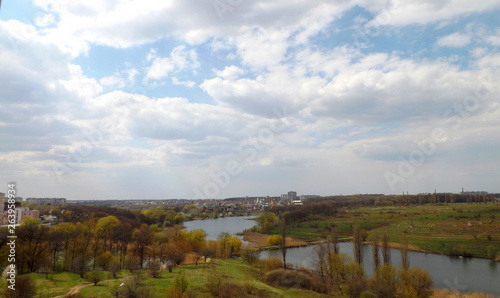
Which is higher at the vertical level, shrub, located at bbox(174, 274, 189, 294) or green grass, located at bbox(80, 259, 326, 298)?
shrub, located at bbox(174, 274, 189, 294)

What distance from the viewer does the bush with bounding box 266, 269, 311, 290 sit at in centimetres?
2789

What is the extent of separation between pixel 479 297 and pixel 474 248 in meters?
24.7

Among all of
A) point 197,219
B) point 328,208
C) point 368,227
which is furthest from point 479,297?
point 197,219

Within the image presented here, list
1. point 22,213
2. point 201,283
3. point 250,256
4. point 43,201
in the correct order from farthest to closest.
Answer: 1. point 43,201
2. point 22,213
3. point 250,256
4. point 201,283

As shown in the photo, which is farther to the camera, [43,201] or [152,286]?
[43,201]

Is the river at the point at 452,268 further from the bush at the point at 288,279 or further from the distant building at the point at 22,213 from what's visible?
the distant building at the point at 22,213

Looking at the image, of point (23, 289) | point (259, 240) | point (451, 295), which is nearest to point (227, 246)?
point (259, 240)

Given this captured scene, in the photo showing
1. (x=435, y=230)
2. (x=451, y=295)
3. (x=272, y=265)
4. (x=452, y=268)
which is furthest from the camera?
(x=435, y=230)

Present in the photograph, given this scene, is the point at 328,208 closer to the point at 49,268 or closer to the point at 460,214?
the point at 460,214

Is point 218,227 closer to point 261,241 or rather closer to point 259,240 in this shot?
point 259,240

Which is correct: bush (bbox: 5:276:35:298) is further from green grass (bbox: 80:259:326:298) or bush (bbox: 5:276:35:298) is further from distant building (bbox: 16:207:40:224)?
distant building (bbox: 16:207:40:224)

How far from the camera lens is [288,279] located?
2862 cm

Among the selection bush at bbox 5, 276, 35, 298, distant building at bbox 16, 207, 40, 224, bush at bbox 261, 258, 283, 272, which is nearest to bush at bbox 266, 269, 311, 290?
bush at bbox 261, 258, 283, 272

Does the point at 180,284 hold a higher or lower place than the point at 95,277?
higher
